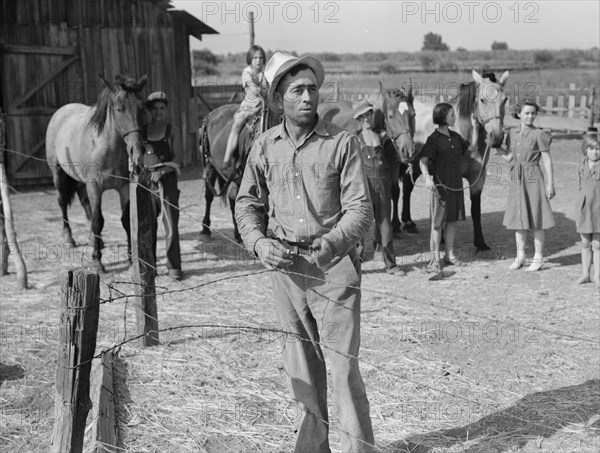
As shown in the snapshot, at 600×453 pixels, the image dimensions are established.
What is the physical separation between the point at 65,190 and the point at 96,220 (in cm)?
186

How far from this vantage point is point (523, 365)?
18.2 ft

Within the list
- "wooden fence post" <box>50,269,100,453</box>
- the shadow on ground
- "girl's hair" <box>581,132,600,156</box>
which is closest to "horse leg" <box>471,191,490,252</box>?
"girl's hair" <box>581,132,600,156</box>

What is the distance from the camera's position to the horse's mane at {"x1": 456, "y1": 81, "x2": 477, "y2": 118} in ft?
30.3

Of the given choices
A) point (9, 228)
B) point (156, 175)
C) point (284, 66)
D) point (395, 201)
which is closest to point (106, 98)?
point (156, 175)

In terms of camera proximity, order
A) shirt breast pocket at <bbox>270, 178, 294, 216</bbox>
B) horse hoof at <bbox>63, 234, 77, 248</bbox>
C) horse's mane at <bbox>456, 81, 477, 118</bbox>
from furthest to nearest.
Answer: horse hoof at <bbox>63, 234, 77, 248</bbox>, horse's mane at <bbox>456, 81, 477, 118</bbox>, shirt breast pocket at <bbox>270, 178, 294, 216</bbox>

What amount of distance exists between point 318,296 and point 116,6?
1345cm

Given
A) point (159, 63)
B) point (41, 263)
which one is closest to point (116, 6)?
point (159, 63)

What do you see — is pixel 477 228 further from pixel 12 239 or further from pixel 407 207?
pixel 12 239

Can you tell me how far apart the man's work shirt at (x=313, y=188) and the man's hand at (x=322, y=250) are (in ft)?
0.13

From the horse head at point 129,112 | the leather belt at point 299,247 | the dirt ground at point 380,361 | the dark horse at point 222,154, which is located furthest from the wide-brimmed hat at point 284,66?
the dark horse at point 222,154

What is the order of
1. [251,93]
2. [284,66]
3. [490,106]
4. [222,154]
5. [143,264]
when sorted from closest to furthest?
[284,66] < [143,264] < [490,106] < [251,93] < [222,154]

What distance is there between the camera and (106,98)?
27.4ft

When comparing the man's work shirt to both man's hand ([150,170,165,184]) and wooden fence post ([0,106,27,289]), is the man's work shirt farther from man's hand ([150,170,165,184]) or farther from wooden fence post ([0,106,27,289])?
wooden fence post ([0,106,27,289])

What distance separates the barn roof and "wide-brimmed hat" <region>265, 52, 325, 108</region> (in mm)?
13068
